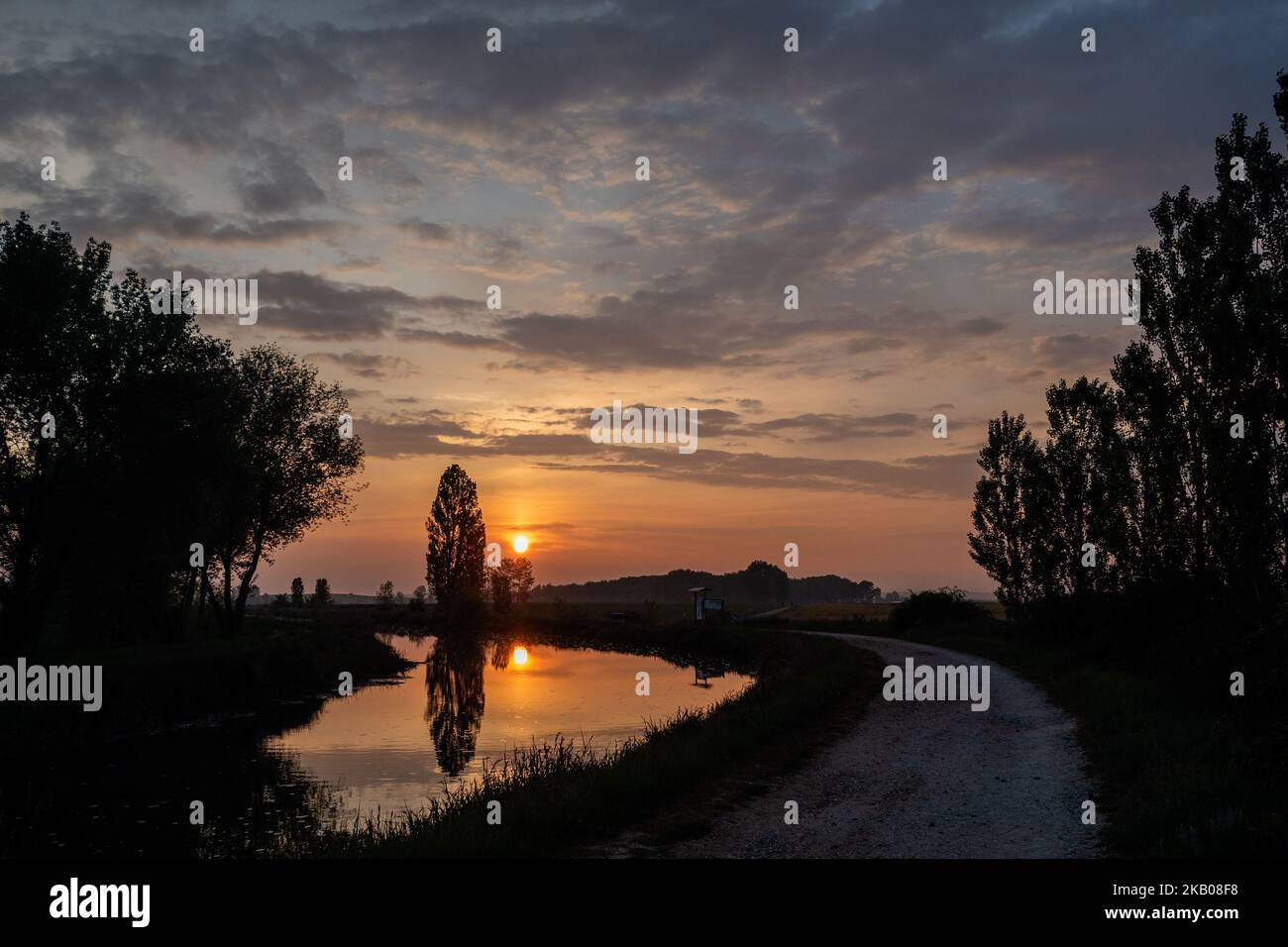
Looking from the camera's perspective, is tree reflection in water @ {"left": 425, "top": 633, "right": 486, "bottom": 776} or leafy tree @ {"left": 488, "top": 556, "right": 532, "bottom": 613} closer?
tree reflection in water @ {"left": 425, "top": 633, "right": 486, "bottom": 776}

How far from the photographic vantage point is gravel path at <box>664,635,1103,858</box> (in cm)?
1135

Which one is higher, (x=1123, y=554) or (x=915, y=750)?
(x=1123, y=554)

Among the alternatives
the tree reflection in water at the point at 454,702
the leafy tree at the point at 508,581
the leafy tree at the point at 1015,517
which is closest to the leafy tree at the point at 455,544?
the leafy tree at the point at 508,581

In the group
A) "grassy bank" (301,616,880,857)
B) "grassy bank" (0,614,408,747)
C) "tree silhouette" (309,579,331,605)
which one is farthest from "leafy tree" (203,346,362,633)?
"tree silhouette" (309,579,331,605)

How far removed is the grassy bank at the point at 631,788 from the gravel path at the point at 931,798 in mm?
804

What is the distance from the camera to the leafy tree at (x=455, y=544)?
3679 inches

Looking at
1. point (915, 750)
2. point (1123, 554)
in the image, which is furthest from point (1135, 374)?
point (915, 750)

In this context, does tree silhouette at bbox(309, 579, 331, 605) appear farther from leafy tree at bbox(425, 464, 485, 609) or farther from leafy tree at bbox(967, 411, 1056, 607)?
leafy tree at bbox(967, 411, 1056, 607)

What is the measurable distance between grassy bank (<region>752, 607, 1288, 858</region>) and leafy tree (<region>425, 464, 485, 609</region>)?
230 feet

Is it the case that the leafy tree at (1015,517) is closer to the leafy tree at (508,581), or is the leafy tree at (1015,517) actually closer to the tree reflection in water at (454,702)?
the tree reflection in water at (454,702)

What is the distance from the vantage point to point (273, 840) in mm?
16281

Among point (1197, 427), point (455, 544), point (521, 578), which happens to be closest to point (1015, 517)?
point (1197, 427)

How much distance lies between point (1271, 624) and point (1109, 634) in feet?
43.5

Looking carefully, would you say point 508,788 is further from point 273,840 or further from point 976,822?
point 976,822
